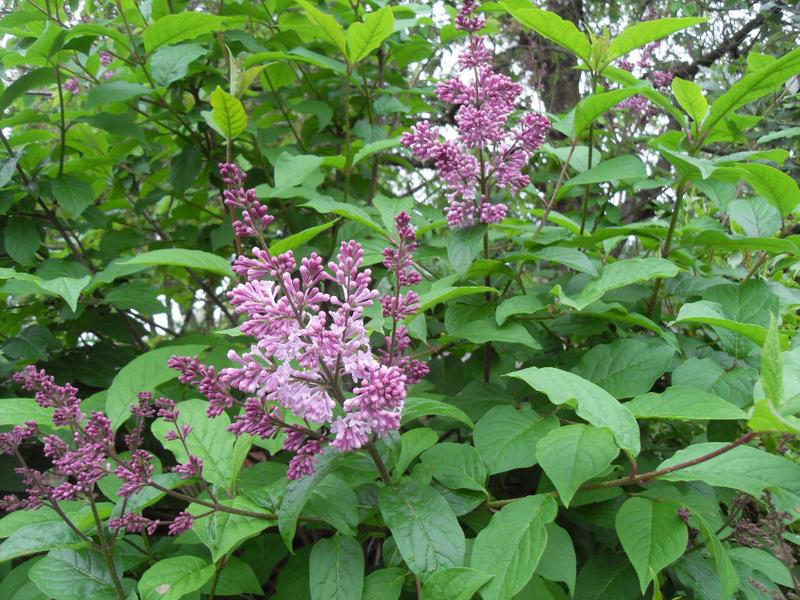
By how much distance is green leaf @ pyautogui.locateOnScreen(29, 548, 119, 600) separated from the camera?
1340 mm

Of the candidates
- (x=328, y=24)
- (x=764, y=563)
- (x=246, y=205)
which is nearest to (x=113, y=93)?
(x=328, y=24)

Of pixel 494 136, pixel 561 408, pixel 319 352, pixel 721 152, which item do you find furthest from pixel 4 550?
pixel 721 152

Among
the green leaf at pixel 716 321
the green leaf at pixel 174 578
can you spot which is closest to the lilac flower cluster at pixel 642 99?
the green leaf at pixel 716 321

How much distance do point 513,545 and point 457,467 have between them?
257 mm

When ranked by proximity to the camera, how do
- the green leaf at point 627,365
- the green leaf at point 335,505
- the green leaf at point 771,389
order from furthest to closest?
1. the green leaf at point 627,365
2. the green leaf at point 335,505
3. the green leaf at point 771,389

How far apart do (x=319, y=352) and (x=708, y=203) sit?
2429mm

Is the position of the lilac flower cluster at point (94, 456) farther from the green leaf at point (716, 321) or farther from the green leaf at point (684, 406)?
the green leaf at point (716, 321)

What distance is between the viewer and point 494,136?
1646 millimetres

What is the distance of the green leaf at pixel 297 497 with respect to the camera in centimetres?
123

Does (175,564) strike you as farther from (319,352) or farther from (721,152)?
(721,152)

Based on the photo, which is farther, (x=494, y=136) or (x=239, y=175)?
(x=494, y=136)

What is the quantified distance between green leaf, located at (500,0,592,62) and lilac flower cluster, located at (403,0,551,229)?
0.42 feet

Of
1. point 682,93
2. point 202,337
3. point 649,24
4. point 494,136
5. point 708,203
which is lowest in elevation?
point 202,337

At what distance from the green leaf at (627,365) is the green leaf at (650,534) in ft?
0.92
